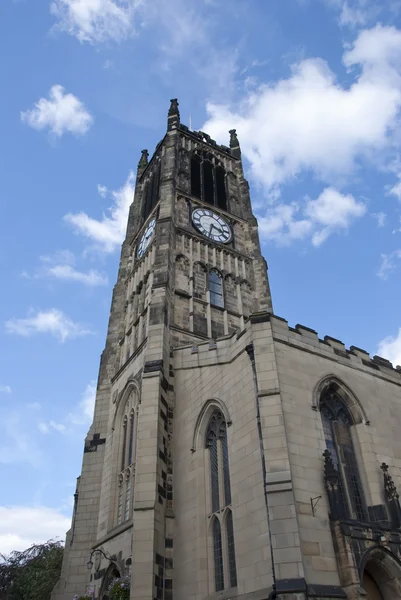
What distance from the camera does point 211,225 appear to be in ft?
100

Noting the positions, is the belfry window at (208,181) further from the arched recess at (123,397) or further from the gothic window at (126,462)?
the gothic window at (126,462)

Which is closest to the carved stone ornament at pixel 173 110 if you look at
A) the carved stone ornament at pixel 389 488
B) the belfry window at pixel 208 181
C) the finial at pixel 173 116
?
the finial at pixel 173 116

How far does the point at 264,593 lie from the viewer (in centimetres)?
1219

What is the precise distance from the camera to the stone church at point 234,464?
42.1 ft

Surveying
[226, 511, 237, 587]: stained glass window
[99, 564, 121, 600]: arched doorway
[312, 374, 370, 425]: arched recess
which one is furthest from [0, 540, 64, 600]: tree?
[312, 374, 370, 425]: arched recess

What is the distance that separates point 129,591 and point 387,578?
291 inches

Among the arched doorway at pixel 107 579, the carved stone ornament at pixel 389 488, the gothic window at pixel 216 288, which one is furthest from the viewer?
the gothic window at pixel 216 288

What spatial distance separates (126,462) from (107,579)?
425 cm

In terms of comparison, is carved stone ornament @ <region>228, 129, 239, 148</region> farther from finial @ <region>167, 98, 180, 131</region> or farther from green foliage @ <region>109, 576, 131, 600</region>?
green foliage @ <region>109, 576, 131, 600</region>

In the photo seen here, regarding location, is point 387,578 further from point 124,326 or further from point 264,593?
point 124,326

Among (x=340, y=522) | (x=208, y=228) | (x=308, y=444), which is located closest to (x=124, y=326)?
(x=208, y=228)

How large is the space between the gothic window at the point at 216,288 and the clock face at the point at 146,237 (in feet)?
15.5

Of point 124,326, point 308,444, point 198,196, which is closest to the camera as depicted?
point 308,444

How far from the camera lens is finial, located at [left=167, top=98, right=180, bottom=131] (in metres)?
36.4
